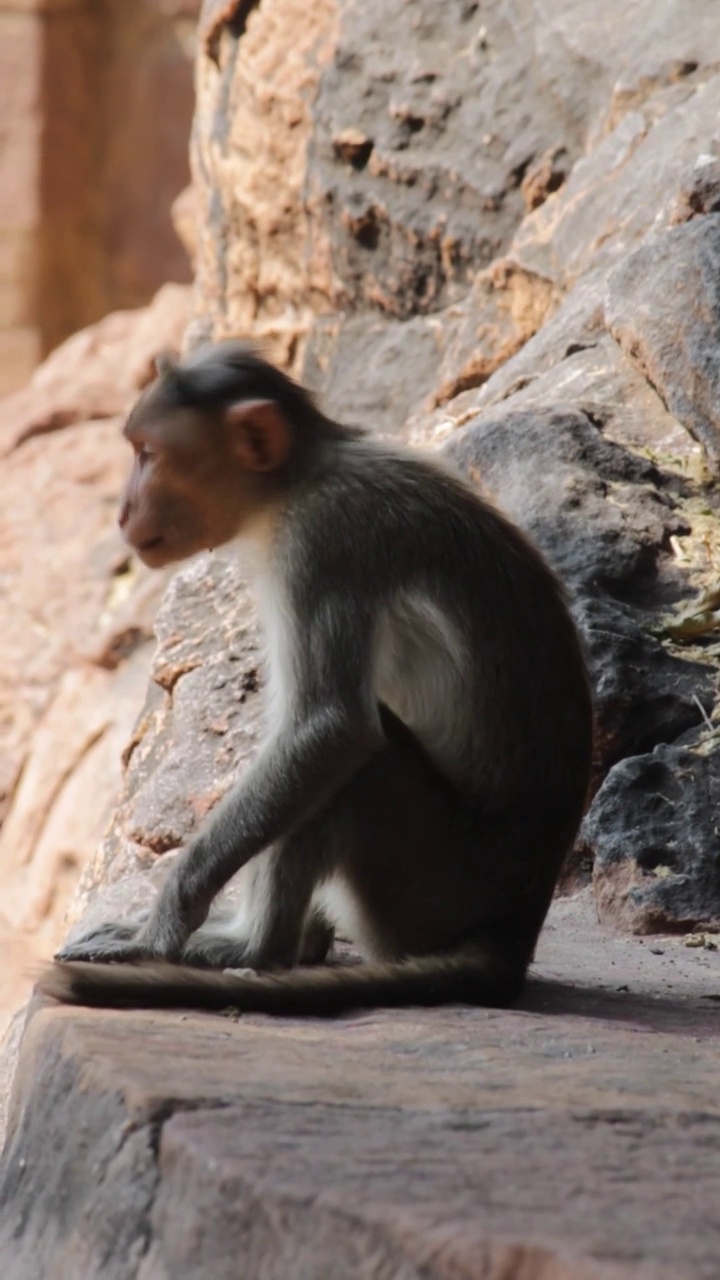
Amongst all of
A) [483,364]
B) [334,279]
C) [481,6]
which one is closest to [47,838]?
[334,279]

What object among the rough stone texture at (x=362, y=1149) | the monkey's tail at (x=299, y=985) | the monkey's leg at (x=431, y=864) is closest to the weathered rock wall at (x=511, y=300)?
the monkey's leg at (x=431, y=864)

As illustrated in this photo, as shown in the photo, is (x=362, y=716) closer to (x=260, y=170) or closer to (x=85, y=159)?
(x=260, y=170)

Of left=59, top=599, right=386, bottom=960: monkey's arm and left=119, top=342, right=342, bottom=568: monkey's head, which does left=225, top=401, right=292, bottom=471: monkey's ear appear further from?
left=59, top=599, right=386, bottom=960: monkey's arm

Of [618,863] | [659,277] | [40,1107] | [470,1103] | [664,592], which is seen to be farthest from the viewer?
[659,277]

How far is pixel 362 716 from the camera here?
12.6 ft

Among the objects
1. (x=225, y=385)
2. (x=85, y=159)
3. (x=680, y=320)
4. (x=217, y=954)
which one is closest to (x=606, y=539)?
(x=680, y=320)

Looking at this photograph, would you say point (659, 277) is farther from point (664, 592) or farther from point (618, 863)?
point (618, 863)

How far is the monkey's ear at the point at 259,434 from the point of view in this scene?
410 centimetres

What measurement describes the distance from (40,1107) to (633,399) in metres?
4.46

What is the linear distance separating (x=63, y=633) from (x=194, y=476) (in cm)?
942

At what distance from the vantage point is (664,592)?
5.96m

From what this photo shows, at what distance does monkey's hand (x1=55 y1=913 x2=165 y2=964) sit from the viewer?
3.92m

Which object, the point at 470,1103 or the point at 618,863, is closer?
the point at 470,1103

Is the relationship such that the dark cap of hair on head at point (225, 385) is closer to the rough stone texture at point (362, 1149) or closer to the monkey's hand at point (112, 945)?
the monkey's hand at point (112, 945)
